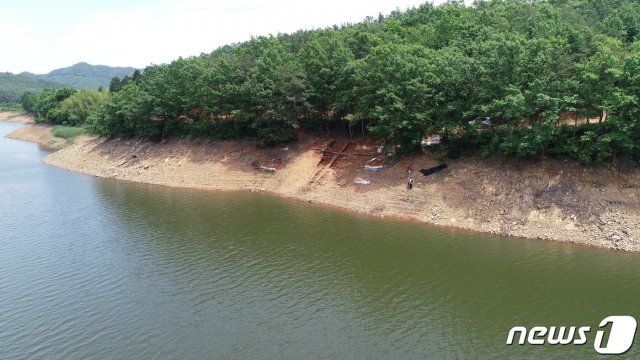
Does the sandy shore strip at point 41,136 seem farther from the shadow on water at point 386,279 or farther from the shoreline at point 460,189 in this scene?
the shadow on water at point 386,279

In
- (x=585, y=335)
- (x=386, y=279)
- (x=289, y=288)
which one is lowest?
(x=585, y=335)

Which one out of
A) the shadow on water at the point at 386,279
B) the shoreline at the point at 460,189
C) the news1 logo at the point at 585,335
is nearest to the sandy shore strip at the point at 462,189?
the shoreline at the point at 460,189

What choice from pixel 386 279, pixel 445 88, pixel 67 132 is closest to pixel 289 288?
pixel 386 279

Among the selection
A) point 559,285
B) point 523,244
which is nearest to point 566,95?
point 523,244

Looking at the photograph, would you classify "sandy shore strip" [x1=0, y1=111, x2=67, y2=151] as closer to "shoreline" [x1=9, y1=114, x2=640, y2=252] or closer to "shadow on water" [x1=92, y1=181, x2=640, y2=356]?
"shoreline" [x1=9, y1=114, x2=640, y2=252]

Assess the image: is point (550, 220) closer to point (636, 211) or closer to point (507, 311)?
point (636, 211)

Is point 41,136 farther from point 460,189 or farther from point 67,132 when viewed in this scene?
point 460,189
